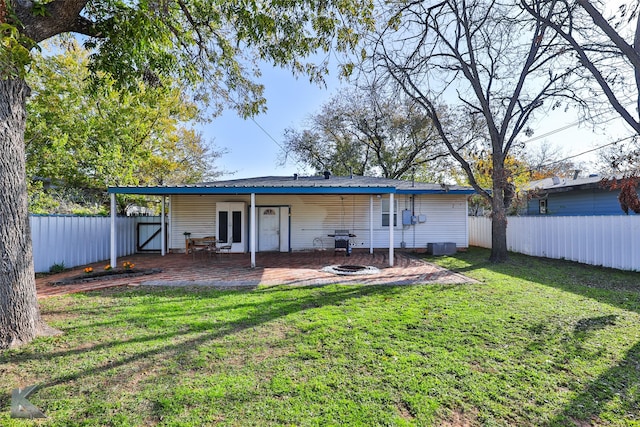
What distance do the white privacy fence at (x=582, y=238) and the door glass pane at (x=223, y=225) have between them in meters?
11.7

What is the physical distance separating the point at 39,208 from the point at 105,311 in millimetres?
7940

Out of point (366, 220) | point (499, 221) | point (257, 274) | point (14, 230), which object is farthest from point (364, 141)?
point (14, 230)

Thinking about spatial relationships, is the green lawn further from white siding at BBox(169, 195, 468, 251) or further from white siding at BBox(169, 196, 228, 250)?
white siding at BBox(169, 195, 468, 251)

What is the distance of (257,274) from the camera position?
7.89 meters

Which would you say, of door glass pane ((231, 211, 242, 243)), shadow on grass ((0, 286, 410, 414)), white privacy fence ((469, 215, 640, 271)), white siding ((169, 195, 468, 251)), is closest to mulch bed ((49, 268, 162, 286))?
shadow on grass ((0, 286, 410, 414))

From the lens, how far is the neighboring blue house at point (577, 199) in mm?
13218

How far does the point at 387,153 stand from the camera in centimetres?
2111

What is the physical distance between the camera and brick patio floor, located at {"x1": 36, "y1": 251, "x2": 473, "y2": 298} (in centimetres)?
683

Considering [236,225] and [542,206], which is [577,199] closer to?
[542,206]

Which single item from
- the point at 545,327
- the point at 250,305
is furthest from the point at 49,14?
the point at 545,327

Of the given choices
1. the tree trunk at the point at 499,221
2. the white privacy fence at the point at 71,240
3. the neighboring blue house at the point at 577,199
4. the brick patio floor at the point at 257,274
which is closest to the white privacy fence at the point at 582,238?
the tree trunk at the point at 499,221

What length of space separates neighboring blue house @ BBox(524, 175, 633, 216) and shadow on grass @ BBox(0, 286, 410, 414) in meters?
12.6

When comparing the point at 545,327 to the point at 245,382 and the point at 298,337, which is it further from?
the point at 245,382

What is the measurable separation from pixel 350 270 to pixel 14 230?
262 inches
